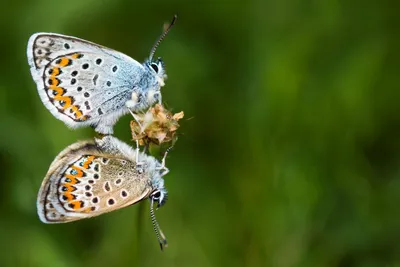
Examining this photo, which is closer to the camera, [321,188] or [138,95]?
[138,95]

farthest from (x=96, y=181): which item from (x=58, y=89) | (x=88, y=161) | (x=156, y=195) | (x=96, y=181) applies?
(x=58, y=89)

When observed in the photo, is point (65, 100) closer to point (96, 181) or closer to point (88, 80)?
point (88, 80)

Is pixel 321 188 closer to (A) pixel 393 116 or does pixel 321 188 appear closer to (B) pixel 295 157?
(B) pixel 295 157

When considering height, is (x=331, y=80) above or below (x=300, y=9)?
below

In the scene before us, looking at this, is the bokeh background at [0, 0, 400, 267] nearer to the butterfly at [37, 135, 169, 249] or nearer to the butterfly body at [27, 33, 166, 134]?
the butterfly at [37, 135, 169, 249]

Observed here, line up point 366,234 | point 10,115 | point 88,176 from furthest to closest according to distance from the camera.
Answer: point 10,115, point 366,234, point 88,176

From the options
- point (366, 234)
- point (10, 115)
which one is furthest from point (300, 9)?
point (10, 115)

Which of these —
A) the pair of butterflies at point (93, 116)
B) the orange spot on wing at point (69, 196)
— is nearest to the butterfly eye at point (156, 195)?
the pair of butterflies at point (93, 116)

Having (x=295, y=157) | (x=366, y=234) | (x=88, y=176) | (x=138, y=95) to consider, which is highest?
(x=138, y=95)
